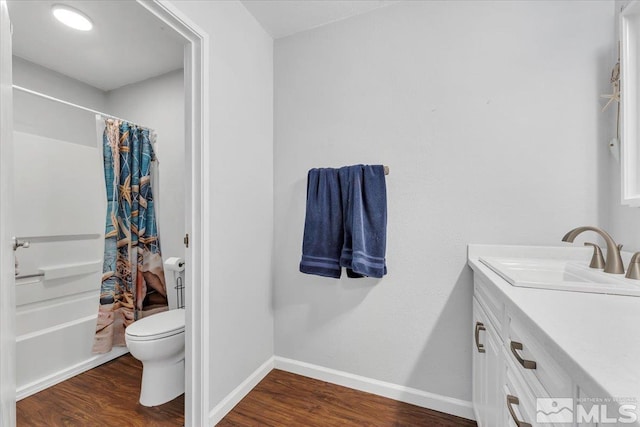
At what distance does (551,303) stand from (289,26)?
2.00 meters

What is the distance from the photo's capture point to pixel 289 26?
180 centimetres

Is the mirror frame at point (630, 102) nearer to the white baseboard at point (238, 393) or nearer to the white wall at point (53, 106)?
the white baseboard at point (238, 393)

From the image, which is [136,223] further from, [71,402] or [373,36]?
[373,36]

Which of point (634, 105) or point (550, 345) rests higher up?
point (634, 105)

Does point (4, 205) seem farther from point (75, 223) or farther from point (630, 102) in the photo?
point (630, 102)

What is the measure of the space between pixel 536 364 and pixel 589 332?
16 centimetres

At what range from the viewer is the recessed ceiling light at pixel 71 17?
164 centimetres

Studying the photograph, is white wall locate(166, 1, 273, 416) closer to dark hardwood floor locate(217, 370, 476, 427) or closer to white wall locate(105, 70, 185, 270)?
dark hardwood floor locate(217, 370, 476, 427)

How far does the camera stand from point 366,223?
1.59 metres

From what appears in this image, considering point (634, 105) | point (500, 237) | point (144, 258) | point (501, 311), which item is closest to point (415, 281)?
point (500, 237)

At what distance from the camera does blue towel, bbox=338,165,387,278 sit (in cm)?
153

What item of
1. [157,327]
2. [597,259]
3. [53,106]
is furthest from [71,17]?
[597,259]

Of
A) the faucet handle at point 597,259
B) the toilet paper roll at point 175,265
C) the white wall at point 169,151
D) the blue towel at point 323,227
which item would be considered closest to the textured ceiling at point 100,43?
the white wall at point 169,151

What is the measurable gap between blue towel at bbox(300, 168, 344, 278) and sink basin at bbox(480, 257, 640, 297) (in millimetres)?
770
